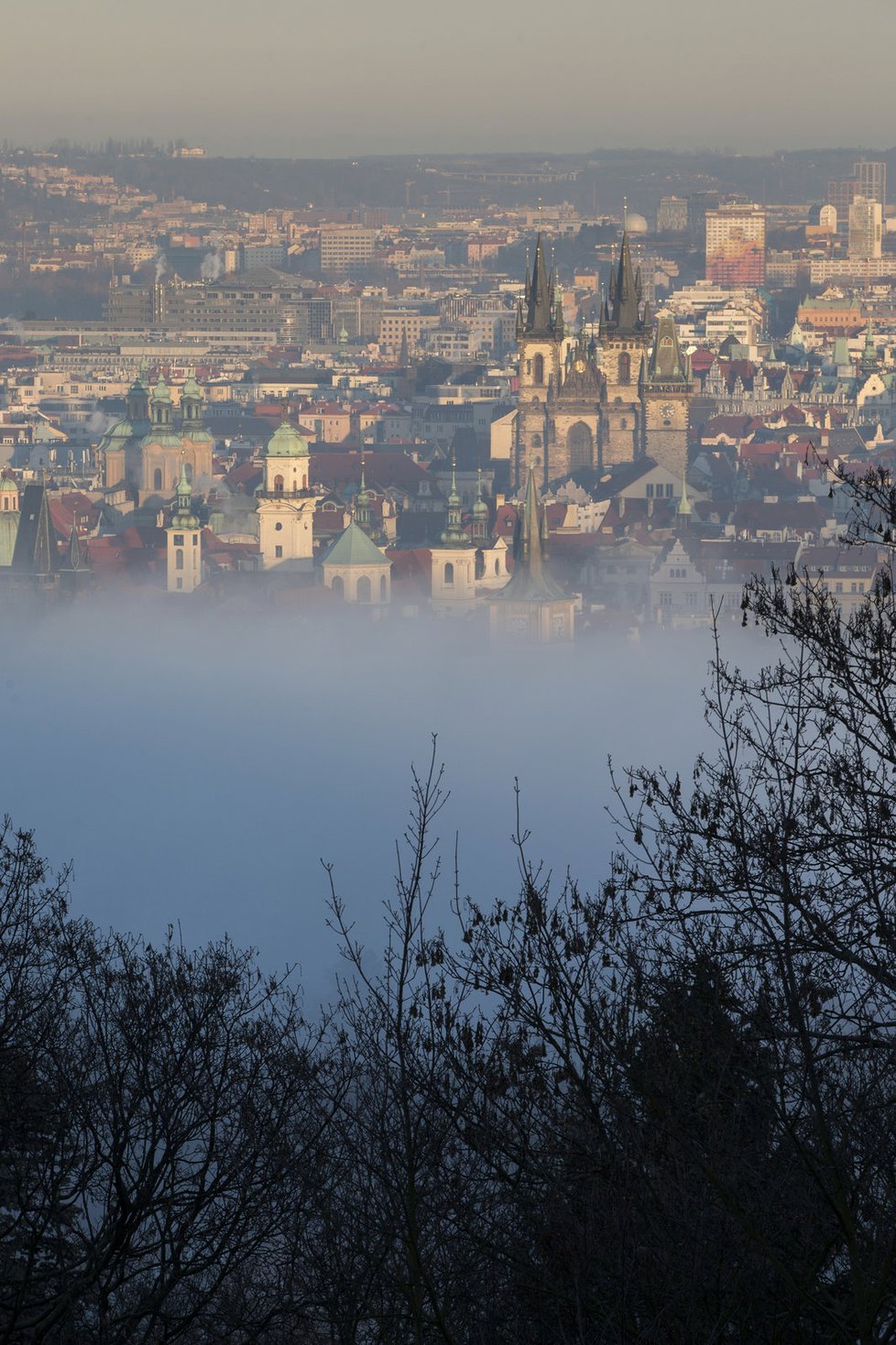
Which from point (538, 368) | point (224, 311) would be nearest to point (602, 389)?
point (538, 368)

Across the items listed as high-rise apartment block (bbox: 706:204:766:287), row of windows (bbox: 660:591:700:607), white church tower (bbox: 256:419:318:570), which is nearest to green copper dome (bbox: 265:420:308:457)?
white church tower (bbox: 256:419:318:570)

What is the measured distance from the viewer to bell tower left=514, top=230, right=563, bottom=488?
245 feet

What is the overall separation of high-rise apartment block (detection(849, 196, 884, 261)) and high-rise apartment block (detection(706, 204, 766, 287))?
5.41 meters

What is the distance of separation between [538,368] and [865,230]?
263 ft

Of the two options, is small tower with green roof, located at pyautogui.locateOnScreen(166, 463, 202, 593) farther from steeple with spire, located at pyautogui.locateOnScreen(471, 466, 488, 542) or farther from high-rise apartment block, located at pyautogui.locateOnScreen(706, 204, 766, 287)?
high-rise apartment block, located at pyautogui.locateOnScreen(706, 204, 766, 287)

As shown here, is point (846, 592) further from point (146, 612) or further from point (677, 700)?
point (146, 612)

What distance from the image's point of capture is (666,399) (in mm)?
76562

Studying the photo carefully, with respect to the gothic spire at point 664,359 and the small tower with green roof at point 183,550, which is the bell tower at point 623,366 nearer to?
the gothic spire at point 664,359

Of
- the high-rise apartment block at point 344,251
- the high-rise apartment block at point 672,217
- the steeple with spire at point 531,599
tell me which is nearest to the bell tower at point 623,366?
the steeple with spire at point 531,599

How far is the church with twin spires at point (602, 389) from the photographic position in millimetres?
75438

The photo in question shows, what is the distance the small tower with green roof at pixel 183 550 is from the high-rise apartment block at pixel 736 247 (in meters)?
81.7

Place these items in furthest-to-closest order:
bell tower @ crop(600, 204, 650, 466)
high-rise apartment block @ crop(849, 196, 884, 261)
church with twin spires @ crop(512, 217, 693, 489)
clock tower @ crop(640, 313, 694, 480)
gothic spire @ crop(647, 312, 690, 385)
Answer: high-rise apartment block @ crop(849, 196, 884, 261) → clock tower @ crop(640, 313, 694, 480) → gothic spire @ crop(647, 312, 690, 385) → bell tower @ crop(600, 204, 650, 466) → church with twin spires @ crop(512, 217, 693, 489)

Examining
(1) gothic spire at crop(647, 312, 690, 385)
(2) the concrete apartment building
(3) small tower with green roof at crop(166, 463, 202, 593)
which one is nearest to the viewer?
(3) small tower with green roof at crop(166, 463, 202, 593)

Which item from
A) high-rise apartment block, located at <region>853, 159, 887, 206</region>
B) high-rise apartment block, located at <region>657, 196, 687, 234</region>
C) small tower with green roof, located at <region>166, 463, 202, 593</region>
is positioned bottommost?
small tower with green roof, located at <region>166, 463, 202, 593</region>
